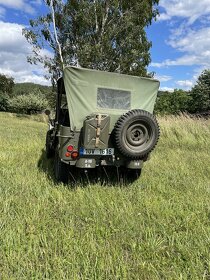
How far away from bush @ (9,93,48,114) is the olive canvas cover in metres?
30.0

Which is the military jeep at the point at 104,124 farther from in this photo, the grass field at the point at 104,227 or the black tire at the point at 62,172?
the grass field at the point at 104,227

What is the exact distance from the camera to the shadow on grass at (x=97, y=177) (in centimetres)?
574

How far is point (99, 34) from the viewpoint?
22812mm

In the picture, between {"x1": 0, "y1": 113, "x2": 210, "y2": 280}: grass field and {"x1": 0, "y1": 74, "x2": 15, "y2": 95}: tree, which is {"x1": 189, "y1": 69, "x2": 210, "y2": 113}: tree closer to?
{"x1": 0, "y1": 113, "x2": 210, "y2": 280}: grass field

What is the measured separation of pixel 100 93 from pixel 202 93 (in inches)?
1399

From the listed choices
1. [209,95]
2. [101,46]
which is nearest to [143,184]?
[101,46]

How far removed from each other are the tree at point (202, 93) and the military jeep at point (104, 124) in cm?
3434

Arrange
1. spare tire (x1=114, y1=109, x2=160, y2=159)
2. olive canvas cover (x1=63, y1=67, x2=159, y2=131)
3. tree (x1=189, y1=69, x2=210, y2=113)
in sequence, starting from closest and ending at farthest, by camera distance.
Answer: spare tire (x1=114, y1=109, x2=160, y2=159), olive canvas cover (x1=63, y1=67, x2=159, y2=131), tree (x1=189, y1=69, x2=210, y2=113)

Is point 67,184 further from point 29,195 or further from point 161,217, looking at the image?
point 161,217

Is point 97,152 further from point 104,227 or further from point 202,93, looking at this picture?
point 202,93

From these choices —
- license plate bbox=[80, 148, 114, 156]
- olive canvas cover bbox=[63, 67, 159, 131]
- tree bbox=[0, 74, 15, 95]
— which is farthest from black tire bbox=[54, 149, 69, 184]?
tree bbox=[0, 74, 15, 95]

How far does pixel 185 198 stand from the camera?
4949 mm

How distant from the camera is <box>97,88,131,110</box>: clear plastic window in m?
5.51

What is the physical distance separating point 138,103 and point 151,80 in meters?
0.53
